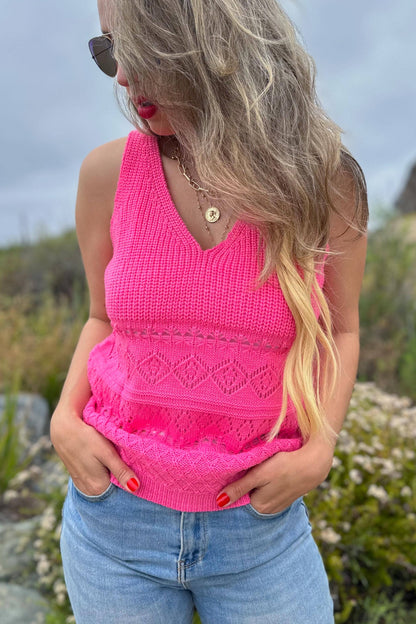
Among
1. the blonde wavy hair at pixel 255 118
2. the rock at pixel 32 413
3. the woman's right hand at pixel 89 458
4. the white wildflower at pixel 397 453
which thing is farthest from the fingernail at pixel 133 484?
the rock at pixel 32 413

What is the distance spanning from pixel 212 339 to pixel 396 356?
158 inches

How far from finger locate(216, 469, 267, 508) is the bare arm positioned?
232 millimetres

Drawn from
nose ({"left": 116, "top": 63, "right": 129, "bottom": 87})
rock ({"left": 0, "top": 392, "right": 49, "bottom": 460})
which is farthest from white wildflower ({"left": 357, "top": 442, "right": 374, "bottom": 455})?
rock ({"left": 0, "top": 392, "right": 49, "bottom": 460})

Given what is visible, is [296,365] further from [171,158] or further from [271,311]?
[171,158]

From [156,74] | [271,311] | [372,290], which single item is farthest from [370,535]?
[372,290]

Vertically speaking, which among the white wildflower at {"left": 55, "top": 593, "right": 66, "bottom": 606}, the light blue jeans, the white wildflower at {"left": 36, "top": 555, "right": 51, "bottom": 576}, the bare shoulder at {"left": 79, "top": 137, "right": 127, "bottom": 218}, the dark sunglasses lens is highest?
the dark sunglasses lens

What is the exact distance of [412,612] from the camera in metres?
2.70

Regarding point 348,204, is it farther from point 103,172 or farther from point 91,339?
point 91,339

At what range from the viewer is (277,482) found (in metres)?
1.43

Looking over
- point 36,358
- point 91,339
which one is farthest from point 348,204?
point 36,358

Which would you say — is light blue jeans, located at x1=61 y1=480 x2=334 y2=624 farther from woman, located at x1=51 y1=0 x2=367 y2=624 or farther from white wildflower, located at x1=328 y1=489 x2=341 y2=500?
white wildflower, located at x1=328 y1=489 x2=341 y2=500

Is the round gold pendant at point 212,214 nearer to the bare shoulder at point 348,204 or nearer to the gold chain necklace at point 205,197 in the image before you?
the gold chain necklace at point 205,197

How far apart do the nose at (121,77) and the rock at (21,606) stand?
237 centimetres

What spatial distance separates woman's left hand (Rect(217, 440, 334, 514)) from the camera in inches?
56.1
